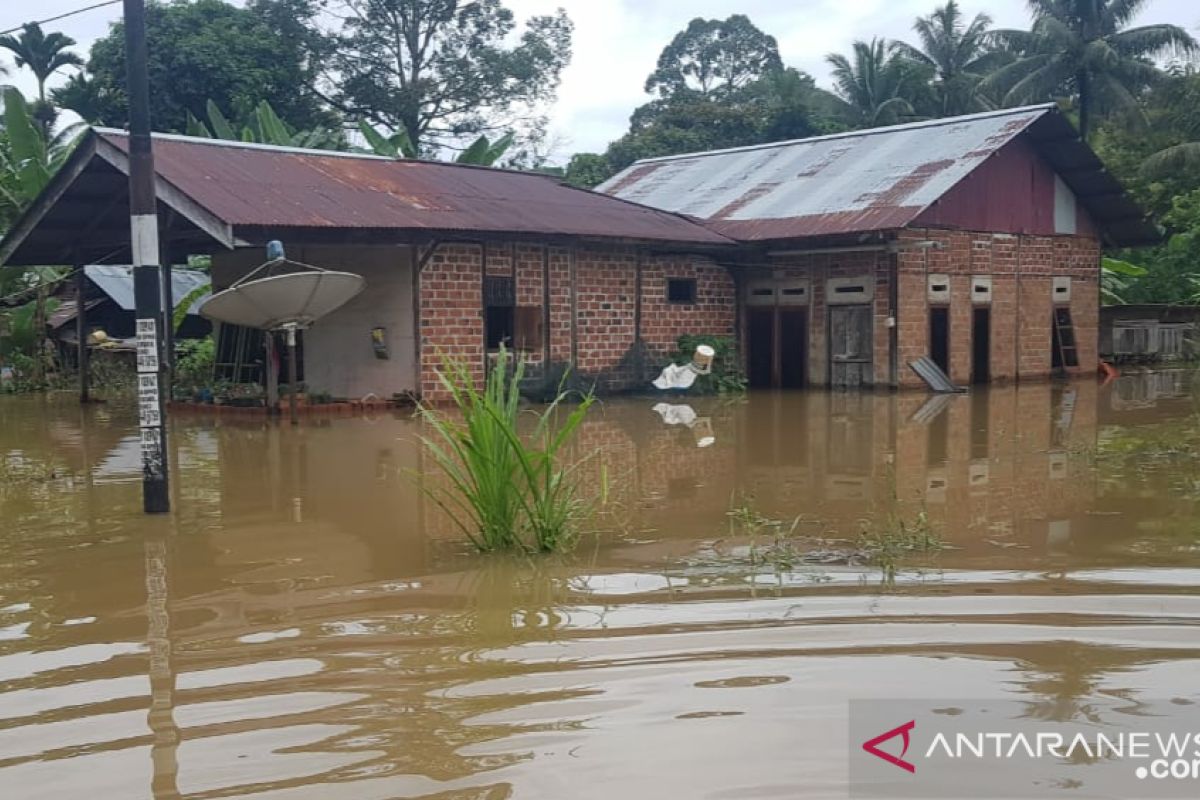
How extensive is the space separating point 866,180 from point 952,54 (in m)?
19.7

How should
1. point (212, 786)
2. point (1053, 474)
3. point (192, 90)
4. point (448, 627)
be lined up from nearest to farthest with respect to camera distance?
point (212, 786)
point (448, 627)
point (1053, 474)
point (192, 90)

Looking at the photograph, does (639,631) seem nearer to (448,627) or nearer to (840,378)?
(448,627)

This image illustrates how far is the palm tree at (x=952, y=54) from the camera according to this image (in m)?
37.1

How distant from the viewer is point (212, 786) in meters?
3.40

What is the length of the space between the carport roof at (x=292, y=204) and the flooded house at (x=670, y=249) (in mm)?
49

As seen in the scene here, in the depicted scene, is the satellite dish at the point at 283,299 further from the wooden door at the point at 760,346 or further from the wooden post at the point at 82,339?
the wooden door at the point at 760,346

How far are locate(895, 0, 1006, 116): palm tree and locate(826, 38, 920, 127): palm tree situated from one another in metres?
0.75

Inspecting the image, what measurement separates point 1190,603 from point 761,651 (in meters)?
1.98

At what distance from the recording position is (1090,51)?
1235 inches

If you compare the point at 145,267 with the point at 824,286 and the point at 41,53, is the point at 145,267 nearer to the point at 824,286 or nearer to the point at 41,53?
the point at 824,286

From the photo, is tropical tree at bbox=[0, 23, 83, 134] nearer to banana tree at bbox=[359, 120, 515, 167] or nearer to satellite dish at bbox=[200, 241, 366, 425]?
banana tree at bbox=[359, 120, 515, 167]

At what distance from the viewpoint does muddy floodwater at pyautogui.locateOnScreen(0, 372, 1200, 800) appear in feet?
11.7

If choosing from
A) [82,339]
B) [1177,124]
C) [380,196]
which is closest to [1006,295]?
[380,196]

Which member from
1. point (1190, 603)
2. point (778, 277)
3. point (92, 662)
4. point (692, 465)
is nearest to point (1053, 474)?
point (692, 465)
